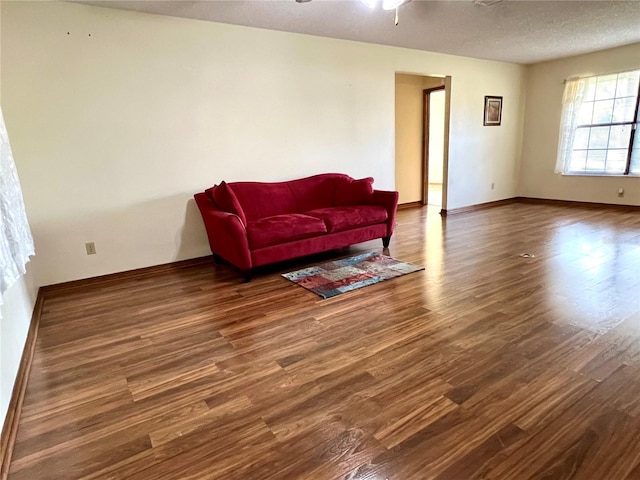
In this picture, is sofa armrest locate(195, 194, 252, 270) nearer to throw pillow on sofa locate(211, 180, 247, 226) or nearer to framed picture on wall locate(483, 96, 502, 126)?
throw pillow on sofa locate(211, 180, 247, 226)

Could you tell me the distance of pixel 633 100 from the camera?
5.59 m

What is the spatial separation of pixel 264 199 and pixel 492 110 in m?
4.71

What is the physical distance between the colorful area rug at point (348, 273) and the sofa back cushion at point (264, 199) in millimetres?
802

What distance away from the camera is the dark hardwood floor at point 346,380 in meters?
1.36

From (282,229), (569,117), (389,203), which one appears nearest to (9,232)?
(282,229)

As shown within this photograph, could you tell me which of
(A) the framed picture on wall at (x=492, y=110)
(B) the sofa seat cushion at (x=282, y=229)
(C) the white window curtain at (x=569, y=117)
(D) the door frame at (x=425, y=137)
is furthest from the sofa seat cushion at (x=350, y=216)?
(C) the white window curtain at (x=569, y=117)

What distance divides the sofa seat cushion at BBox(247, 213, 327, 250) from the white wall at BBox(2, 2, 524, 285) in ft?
3.00

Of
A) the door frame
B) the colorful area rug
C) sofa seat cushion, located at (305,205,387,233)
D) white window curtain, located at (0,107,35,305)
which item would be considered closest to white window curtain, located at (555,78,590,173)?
the door frame

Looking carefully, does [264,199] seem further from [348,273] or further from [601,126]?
[601,126]

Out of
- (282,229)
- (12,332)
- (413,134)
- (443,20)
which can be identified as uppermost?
(443,20)

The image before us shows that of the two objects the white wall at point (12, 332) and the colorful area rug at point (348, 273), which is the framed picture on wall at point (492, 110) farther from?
the white wall at point (12, 332)

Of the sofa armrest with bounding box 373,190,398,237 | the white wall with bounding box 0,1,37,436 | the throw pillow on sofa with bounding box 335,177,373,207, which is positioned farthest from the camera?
the throw pillow on sofa with bounding box 335,177,373,207

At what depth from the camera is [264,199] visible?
156 inches

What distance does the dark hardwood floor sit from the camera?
136cm
